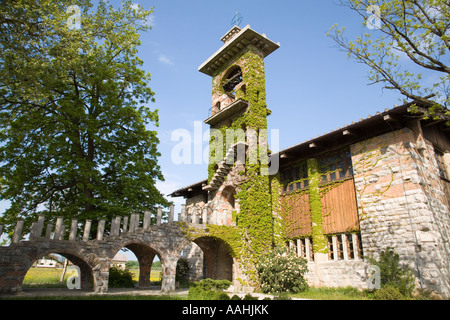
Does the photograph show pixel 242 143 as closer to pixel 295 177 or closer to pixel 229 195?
pixel 229 195

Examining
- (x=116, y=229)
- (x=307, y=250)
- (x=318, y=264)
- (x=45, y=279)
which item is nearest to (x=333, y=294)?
(x=318, y=264)

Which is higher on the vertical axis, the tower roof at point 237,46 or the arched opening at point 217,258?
the tower roof at point 237,46

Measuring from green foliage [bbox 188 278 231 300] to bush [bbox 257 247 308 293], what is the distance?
2.17m

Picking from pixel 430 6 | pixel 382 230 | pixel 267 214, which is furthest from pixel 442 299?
pixel 430 6

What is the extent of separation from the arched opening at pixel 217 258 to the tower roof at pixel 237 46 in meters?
13.6

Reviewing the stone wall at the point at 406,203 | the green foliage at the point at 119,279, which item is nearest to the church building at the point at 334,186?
the stone wall at the point at 406,203

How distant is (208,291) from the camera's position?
38.7 ft

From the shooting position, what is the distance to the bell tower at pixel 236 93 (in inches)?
807

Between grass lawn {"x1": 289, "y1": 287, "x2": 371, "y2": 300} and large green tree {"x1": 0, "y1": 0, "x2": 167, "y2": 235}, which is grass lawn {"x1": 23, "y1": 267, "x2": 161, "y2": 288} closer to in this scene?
large green tree {"x1": 0, "y1": 0, "x2": 167, "y2": 235}

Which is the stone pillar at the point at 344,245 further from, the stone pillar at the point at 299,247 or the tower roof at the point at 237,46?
the tower roof at the point at 237,46

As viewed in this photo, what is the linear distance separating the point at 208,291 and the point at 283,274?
478 centimetres

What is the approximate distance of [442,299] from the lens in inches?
448

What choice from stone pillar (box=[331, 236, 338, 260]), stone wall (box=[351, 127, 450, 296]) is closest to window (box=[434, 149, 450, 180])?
stone wall (box=[351, 127, 450, 296])
